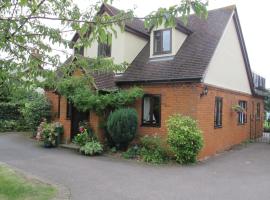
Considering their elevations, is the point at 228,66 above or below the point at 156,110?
above

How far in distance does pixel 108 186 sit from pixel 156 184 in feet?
4.45

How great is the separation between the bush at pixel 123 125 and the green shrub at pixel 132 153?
0.45 meters

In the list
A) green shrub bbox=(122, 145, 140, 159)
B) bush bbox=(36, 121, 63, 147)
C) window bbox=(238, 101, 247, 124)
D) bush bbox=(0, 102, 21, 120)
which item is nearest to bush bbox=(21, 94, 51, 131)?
bush bbox=(36, 121, 63, 147)

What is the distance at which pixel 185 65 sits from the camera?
44.5ft

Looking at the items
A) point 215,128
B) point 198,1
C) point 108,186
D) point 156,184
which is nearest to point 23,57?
point 198,1

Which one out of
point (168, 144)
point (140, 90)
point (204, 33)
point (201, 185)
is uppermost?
point (204, 33)

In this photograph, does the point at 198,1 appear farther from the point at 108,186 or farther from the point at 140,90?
the point at 140,90

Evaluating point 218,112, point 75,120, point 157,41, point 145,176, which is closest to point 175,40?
point 157,41

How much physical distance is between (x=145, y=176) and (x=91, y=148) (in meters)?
3.92

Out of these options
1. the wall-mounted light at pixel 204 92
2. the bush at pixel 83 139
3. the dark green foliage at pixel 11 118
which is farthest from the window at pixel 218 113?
the dark green foliage at pixel 11 118

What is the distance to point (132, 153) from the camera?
12852 millimetres

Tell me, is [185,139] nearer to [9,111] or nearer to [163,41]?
[163,41]

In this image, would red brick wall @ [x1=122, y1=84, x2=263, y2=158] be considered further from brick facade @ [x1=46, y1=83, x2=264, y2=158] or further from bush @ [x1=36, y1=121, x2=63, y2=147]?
bush @ [x1=36, y1=121, x2=63, y2=147]

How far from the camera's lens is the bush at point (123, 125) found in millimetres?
12914
